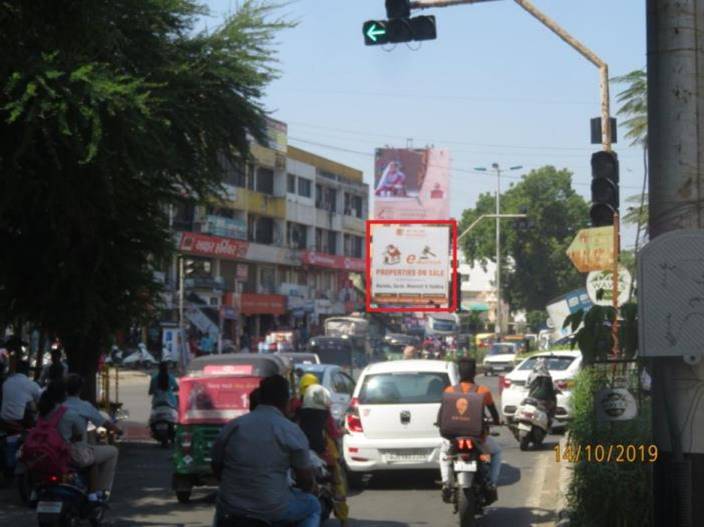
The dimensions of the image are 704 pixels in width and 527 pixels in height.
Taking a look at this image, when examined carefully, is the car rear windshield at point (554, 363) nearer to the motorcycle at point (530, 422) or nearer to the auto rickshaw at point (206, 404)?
the motorcycle at point (530, 422)

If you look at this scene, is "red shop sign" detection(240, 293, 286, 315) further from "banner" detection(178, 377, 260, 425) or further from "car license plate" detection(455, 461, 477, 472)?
"car license plate" detection(455, 461, 477, 472)

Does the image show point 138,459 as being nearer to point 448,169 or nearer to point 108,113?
point 108,113

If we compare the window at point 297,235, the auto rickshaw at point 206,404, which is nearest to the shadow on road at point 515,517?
the auto rickshaw at point 206,404

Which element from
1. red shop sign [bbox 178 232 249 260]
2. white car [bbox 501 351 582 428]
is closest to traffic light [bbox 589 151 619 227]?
white car [bbox 501 351 582 428]

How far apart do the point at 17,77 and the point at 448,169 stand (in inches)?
968

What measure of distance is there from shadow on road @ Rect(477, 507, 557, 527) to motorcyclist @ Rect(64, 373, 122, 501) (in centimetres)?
383

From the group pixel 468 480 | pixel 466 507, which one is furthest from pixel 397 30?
pixel 466 507

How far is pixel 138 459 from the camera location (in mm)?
19672

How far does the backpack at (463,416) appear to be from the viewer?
11820mm

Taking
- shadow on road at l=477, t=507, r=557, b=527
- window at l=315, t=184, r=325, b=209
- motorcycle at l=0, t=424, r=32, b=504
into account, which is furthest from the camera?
window at l=315, t=184, r=325, b=209

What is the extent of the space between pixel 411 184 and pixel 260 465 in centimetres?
2995

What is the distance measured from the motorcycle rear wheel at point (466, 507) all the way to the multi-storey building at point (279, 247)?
4177 cm

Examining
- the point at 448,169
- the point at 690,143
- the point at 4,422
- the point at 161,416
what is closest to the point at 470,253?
the point at 448,169

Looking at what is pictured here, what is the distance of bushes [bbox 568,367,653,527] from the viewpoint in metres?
9.12
